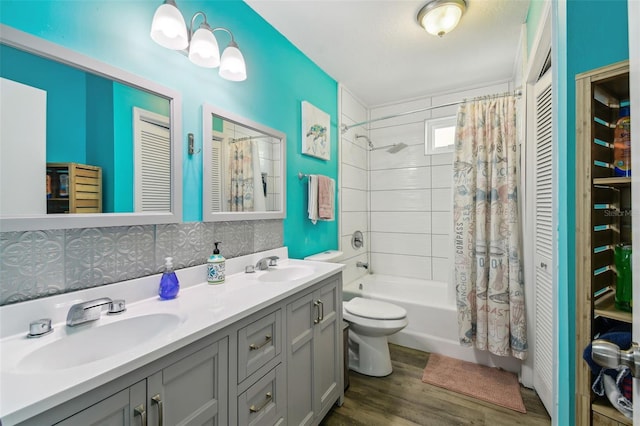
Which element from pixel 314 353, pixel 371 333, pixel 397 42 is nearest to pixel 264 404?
pixel 314 353

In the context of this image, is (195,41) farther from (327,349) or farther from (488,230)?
(488,230)

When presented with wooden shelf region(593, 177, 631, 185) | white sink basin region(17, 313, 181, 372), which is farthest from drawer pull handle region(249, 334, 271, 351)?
wooden shelf region(593, 177, 631, 185)

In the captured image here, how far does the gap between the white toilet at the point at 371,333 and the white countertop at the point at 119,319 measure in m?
0.70

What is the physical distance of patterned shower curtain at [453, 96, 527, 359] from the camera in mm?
1976

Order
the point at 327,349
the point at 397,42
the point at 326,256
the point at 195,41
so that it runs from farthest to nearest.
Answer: the point at 326,256 < the point at 397,42 < the point at 327,349 < the point at 195,41

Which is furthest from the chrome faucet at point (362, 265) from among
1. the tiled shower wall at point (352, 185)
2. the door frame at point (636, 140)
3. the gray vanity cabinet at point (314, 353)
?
Answer: the door frame at point (636, 140)

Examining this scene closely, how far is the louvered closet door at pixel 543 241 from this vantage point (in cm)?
153

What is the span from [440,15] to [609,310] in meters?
1.70

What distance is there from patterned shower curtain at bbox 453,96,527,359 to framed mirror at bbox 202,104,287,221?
4.92 feet

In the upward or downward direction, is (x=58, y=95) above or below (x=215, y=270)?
above

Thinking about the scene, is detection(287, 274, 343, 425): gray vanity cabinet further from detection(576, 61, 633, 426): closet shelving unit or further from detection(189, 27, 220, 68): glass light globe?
detection(189, 27, 220, 68): glass light globe

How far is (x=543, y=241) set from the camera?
163cm

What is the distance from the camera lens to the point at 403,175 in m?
3.06

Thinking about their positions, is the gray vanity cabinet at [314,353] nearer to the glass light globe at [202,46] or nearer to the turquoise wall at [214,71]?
the turquoise wall at [214,71]
